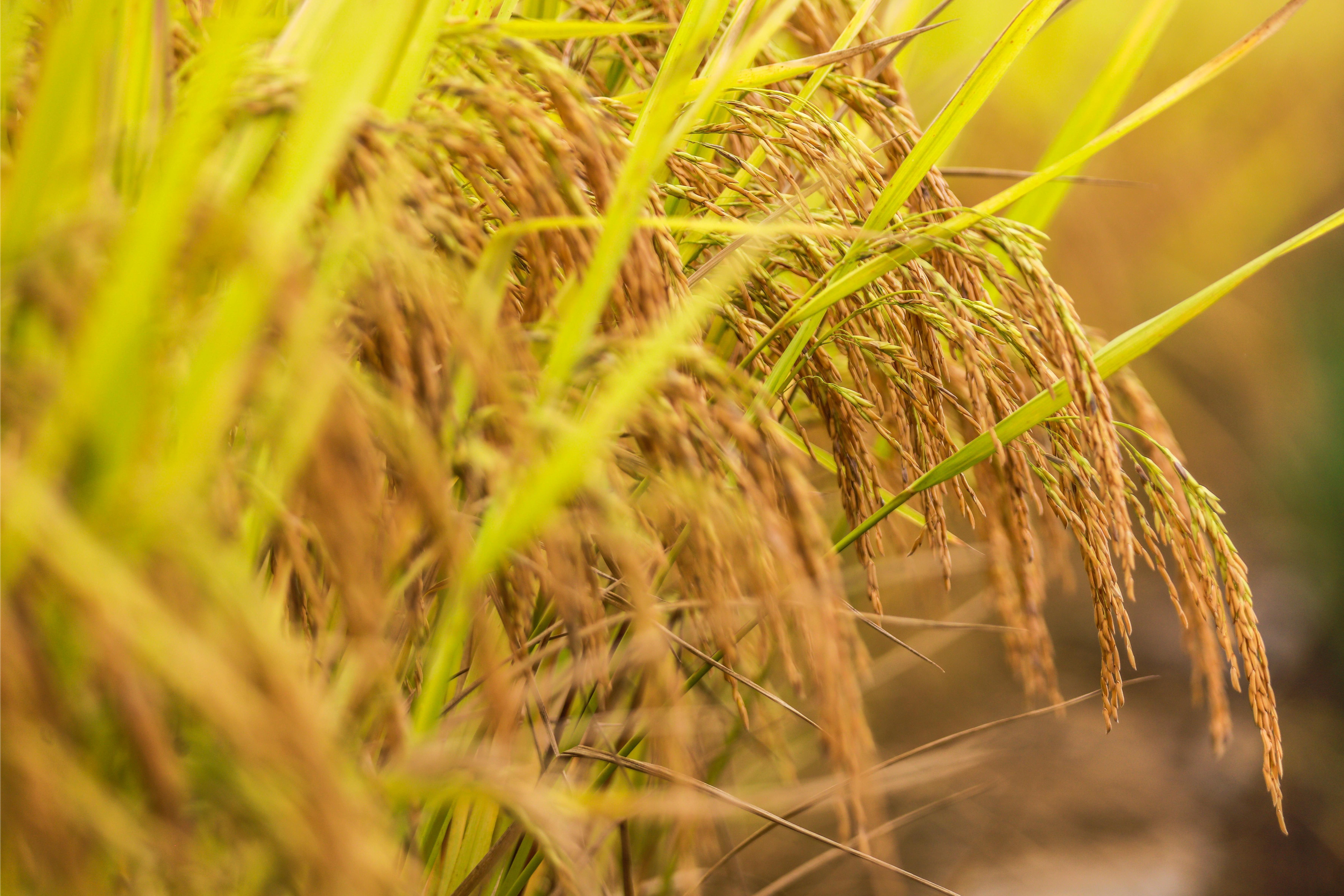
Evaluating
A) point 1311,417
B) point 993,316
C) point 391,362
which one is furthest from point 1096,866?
point 391,362

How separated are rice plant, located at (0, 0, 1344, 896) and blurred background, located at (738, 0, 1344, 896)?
1.11 metres

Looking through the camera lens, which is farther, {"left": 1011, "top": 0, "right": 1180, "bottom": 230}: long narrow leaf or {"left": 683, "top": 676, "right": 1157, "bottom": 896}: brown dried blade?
{"left": 1011, "top": 0, "right": 1180, "bottom": 230}: long narrow leaf

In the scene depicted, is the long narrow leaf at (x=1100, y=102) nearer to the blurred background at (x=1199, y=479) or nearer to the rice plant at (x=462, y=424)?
the rice plant at (x=462, y=424)

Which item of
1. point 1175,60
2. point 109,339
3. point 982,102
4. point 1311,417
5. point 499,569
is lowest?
point 1311,417

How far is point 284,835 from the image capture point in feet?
0.65

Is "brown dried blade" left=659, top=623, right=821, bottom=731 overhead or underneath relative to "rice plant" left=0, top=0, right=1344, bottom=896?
underneath

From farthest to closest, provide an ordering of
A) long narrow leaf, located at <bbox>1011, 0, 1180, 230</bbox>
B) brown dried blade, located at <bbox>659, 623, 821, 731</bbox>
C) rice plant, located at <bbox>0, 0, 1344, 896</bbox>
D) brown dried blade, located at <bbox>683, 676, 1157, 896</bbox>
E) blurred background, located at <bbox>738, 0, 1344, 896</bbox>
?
blurred background, located at <bbox>738, 0, 1344, 896</bbox> < long narrow leaf, located at <bbox>1011, 0, 1180, 230</bbox> < brown dried blade, located at <bbox>683, 676, 1157, 896</bbox> < brown dried blade, located at <bbox>659, 623, 821, 731</bbox> < rice plant, located at <bbox>0, 0, 1344, 896</bbox>

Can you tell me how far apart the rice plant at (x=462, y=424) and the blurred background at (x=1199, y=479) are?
3.63 ft

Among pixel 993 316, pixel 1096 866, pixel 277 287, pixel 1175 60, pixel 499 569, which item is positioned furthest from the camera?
pixel 1175 60

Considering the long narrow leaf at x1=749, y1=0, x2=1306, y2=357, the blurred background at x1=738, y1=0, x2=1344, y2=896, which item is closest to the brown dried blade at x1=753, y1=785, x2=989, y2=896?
the long narrow leaf at x1=749, y1=0, x2=1306, y2=357

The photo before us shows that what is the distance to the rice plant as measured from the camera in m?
0.20

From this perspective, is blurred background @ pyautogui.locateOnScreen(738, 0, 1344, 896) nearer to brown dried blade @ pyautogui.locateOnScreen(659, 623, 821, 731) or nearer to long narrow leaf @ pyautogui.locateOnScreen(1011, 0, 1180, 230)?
long narrow leaf @ pyautogui.locateOnScreen(1011, 0, 1180, 230)

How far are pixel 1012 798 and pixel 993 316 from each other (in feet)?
6.04

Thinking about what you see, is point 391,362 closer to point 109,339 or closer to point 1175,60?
point 109,339
